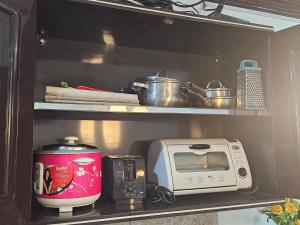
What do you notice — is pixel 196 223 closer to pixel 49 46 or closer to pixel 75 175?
pixel 75 175

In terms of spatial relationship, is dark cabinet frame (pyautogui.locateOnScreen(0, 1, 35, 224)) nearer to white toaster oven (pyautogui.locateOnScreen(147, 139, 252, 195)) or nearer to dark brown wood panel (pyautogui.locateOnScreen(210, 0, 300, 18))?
white toaster oven (pyautogui.locateOnScreen(147, 139, 252, 195))

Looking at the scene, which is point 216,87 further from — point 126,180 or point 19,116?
point 19,116

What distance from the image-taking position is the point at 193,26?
1.08 m

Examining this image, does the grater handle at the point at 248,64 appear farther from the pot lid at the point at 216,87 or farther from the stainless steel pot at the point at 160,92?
the stainless steel pot at the point at 160,92

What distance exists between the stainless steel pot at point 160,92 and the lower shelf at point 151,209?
1.16 feet

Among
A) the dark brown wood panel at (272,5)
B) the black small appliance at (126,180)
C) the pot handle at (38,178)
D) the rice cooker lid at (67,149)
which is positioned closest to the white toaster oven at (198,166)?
the black small appliance at (126,180)

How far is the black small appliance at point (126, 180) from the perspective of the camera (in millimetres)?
986

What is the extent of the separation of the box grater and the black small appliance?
1.61ft

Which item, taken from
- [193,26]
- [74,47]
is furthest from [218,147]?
[74,47]

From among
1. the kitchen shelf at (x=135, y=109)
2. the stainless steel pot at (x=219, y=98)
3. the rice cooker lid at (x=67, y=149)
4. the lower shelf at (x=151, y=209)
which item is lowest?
the lower shelf at (x=151, y=209)

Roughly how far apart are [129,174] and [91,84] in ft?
1.47

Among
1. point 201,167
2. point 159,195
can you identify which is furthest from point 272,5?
point 159,195

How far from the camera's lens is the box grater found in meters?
1.18

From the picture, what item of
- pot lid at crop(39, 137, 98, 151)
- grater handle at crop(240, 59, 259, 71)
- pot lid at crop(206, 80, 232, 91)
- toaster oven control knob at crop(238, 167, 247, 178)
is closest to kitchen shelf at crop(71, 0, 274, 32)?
grater handle at crop(240, 59, 259, 71)
